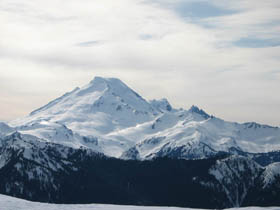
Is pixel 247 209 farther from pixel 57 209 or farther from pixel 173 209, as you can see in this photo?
pixel 57 209

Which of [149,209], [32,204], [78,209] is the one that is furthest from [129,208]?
[32,204]

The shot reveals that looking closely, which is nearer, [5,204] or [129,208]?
[5,204]

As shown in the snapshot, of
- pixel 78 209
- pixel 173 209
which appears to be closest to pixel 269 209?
pixel 173 209

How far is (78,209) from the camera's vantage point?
6819 centimetres

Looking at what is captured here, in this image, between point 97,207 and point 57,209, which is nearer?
point 57,209

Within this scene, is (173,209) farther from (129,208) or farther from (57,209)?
(57,209)

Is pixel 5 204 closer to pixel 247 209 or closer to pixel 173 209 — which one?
pixel 173 209

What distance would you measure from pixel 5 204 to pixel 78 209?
908 cm

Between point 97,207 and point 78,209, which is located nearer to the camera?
point 78,209

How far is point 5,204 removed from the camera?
2694 inches

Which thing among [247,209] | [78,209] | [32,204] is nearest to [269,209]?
[247,209]

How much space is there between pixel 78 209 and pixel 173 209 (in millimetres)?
13048

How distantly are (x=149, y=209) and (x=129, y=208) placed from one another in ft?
9.28

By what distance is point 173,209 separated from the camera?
7319 cm
